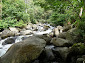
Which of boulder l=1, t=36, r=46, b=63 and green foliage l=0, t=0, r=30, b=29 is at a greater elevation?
green foliage l=0, t=0, r=30, b=29

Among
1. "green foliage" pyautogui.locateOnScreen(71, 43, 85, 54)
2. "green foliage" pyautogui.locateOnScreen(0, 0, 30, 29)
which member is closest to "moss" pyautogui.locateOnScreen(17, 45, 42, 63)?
"green foliage" pyautogui.locateOnScreen(71, 43, 85, 54)

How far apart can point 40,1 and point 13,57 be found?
2.28 meters

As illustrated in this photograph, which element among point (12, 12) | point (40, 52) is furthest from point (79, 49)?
point (12, 12)

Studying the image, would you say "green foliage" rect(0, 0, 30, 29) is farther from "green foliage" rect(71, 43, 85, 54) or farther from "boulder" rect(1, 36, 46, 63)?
"green foliage" rect(71, 43, 85, 54)

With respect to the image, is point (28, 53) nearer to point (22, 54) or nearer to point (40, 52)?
point (22, 54)

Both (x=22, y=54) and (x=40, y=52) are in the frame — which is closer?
(x=22, y=54)

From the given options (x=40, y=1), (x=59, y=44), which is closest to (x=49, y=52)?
(x=59, y=44)

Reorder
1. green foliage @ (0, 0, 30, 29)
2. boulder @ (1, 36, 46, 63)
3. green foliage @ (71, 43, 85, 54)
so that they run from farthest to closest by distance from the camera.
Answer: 1. green foliage @ (0, 0, 30, 29)
2. green foliage @ (71, 43, 85, 54)
3. boulder @ (1, 36, 46, 63)

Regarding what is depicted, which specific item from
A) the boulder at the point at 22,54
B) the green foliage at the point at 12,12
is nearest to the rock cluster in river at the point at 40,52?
the boulder at the point at 22,54

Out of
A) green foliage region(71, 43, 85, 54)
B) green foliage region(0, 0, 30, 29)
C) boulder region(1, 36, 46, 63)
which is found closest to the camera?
boulder region(1, 36, 46, 63)

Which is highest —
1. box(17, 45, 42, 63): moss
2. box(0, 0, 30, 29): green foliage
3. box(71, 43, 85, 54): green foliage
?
box(0, 0, 30, 29): green foliage

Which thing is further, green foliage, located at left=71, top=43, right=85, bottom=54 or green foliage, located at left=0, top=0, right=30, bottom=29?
green foliage, located at left=0, top=0, right=30, bottom=29

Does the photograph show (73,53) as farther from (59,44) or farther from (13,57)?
(13,57)

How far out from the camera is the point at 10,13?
14.6 meters
